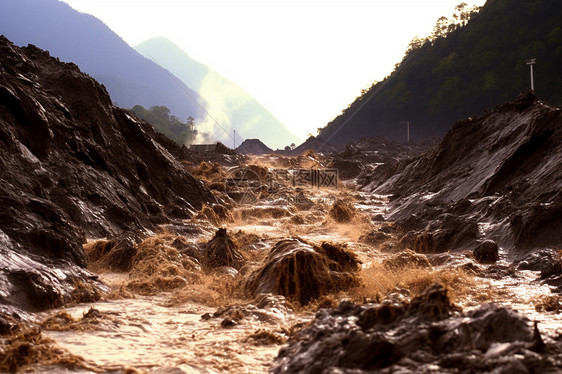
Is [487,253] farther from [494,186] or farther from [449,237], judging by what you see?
[494,186]

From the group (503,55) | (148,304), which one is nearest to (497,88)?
(503,55)

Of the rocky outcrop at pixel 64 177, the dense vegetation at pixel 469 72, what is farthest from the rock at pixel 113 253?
the dense vegetation at pixel 469 72

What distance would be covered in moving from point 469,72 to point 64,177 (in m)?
69.4

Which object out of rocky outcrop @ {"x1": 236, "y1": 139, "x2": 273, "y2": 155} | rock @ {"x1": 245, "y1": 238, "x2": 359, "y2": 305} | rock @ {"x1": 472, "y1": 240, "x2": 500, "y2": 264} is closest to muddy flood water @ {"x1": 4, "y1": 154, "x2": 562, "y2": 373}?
rock @ {"x1": 245, "y1": 238, "x2": 359, "y2": 305}

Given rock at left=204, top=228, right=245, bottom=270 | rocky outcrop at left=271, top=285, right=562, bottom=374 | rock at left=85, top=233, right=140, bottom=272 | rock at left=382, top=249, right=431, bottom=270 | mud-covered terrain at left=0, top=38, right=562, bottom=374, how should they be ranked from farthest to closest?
rock at left=204, top=228, right=245, bottom=270
rock at left=85, top=233, right=140, bottom=272
rock at left=382, top=249, right=431, bottom=270
mud-covered terrain at left=0, top=38, right=562, bottom=374
rocky outcrop at left=271, top=285, right=562, bottom=374

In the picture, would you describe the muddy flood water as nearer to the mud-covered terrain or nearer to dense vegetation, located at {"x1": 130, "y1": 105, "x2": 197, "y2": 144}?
the mud-covered terrain

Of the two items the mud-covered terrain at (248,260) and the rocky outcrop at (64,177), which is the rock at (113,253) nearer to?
the mud-covered terrain at (248,260)

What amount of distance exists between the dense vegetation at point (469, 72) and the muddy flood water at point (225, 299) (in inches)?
2106

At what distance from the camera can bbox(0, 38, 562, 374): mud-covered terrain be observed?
390cm

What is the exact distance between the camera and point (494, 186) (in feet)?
43.9

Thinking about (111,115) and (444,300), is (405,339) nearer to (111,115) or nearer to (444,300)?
(444,300)

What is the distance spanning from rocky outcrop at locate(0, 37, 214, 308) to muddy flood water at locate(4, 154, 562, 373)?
0.77 meters

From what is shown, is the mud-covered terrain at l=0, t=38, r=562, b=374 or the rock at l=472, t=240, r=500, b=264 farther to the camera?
the rock at l=472, t=240, r=500, b=264

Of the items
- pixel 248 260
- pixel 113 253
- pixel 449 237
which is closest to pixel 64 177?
pixel 113 253
